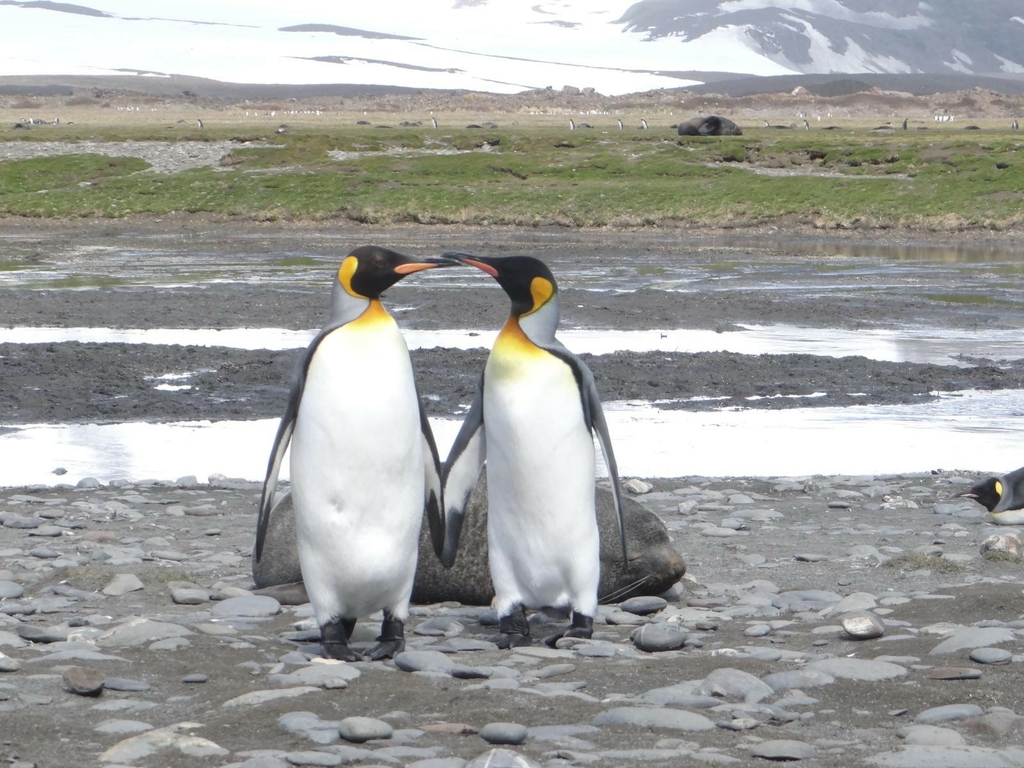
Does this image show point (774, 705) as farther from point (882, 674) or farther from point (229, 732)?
point (229, 732)

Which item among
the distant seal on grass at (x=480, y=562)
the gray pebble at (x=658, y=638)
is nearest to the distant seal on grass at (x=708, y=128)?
the distant seal on grass at (x=480, y=562)

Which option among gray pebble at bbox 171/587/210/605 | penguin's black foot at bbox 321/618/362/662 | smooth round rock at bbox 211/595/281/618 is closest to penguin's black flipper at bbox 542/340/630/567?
penguin's black foot at bbox 321/618/362/662

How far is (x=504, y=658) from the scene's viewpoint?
466 cm

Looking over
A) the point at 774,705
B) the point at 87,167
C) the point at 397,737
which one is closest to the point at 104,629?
the point at 397,737

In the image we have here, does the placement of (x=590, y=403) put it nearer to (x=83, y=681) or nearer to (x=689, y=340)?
(x=83, y=681)

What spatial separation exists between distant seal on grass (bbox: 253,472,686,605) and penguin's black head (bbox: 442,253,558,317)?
3.58 ft

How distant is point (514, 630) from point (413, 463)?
68cm

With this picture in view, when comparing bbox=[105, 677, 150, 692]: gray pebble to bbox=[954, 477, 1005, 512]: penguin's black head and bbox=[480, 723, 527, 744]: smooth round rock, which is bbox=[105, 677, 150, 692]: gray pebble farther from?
bbox=[954, 477, 1005, 512]: penguin's black head

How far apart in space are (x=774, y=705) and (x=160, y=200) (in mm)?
33127

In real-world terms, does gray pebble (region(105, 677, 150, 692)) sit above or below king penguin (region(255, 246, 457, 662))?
below

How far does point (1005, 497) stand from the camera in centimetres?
718

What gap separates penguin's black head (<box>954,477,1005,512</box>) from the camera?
23.6 ft

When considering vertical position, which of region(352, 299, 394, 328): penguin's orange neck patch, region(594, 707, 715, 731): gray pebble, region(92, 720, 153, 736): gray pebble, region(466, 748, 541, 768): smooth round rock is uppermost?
region(352, 299, 394, 328): penguin's orange neck patch

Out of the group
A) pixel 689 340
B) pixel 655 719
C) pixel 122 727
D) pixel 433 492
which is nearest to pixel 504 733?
pixel 655 719
